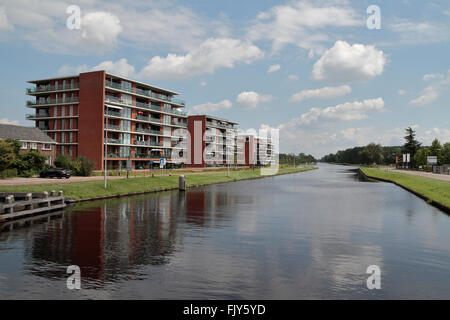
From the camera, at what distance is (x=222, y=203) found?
106ft

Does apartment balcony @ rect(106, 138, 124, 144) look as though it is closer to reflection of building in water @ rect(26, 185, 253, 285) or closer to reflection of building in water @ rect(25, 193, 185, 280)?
reflection of building in water @ rect(26, 185, 253, 285)

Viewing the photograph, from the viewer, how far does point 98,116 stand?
231 ft

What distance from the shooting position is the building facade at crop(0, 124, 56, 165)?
6031 cm

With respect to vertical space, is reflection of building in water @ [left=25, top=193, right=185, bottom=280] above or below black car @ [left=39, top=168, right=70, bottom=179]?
below

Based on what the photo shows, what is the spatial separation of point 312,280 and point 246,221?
11.5 metres

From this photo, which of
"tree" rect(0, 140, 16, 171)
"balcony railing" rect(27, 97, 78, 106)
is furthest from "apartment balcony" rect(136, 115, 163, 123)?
"tree" rect(0, 140, 16, 171)

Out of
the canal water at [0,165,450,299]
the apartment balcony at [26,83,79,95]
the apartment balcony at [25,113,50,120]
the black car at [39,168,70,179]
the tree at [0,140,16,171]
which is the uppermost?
the apartment balcony at [26,83,79,95]

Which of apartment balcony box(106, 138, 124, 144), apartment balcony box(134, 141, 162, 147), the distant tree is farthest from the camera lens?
the distant tree

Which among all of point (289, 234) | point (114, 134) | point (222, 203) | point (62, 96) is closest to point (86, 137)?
point (114, 134)

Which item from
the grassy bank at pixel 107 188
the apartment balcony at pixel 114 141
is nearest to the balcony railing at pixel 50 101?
the apartment balcony at pixel 114 141
